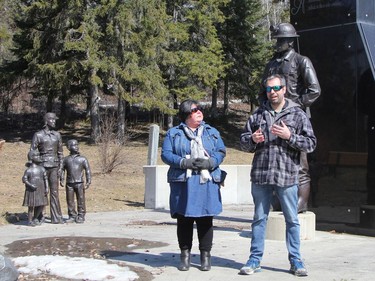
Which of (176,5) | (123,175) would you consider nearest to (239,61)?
(176,5)

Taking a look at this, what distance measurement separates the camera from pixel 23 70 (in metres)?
35.0

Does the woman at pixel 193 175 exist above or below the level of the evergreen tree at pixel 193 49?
below

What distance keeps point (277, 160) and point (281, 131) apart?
0.34m

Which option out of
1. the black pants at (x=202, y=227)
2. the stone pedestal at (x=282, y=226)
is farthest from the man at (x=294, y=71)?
the black pants at (x=202, y=227)

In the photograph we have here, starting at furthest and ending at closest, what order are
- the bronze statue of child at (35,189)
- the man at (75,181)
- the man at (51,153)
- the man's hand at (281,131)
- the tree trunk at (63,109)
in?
the tree trunk at (63,109) → the man at (75,181) → the man at (51,153) → the bronze statue of child at (35,189) → the man's hand at (281,131)

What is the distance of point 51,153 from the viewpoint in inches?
470

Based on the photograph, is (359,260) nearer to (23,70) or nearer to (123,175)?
(123,175)

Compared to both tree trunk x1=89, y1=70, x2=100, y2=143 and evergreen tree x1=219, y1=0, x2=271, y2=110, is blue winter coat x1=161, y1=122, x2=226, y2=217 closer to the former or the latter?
tree trunk x1=89, y1=70, x2=100, y2=143

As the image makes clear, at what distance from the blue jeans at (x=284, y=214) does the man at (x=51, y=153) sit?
620 cm

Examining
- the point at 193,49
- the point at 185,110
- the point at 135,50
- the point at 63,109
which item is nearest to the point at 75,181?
the point at 185,110

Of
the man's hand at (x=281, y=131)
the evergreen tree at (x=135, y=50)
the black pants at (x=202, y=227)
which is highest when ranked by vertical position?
the evergreen tree at (x=135, y=50)

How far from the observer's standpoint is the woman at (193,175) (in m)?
6.53

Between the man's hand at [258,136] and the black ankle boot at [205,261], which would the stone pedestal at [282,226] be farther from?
the man's hand at [258,136]

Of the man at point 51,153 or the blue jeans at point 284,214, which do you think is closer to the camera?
the blue jeans at point 284,214
